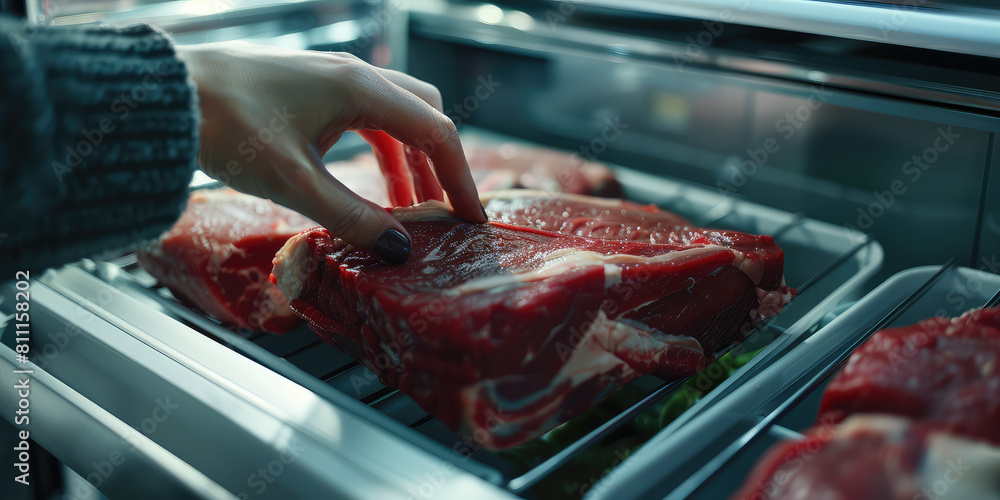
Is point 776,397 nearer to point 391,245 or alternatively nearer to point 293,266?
point 391,245

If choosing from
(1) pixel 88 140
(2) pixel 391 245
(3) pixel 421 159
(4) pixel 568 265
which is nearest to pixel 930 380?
(4) pixel 568 265

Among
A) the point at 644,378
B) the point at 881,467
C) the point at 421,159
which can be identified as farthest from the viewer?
the point at 421,159

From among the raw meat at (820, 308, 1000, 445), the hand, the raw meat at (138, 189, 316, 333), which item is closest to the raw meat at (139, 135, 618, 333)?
the raw meat at (138, 189, 316, 333)

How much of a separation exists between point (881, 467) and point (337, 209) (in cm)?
69

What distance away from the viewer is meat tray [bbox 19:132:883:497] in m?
0.84

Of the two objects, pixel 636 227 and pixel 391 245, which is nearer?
pixel 391 245

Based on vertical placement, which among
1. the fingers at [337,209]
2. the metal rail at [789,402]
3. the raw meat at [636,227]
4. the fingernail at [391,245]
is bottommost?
the metal rail at [789,402]

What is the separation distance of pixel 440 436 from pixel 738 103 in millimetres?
916

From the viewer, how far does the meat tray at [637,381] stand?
836 millimetres

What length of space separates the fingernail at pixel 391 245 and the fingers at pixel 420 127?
6.2 inches

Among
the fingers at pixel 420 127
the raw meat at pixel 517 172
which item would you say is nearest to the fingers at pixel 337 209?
the fingers at pixel 420 127

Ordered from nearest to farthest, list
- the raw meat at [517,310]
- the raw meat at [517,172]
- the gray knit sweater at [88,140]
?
the gray knit sweater at [88,140] → the raw meat at [517,310] → the raw meat at [517,172]

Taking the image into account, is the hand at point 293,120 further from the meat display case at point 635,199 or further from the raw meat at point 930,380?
the raw meat at point 930,380

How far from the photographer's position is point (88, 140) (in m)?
→ 0.82
